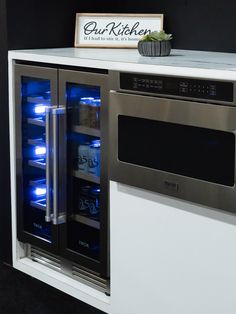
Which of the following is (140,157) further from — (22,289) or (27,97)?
(22,289)

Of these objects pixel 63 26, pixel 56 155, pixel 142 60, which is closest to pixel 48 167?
pixel 56 155

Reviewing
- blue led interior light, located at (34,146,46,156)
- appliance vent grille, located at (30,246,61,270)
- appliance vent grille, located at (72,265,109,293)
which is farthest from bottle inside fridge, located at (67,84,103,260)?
blue led interior light, located at (34,146,46,156)

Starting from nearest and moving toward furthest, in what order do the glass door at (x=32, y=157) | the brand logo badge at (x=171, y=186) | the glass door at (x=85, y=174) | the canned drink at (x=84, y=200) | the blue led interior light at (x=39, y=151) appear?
the brand logo badge at (x=171, y=186) → the glass door at (x=85, y=174) → the canned drink at (x=84, y=200) → the glass door at (x=32, y=157) → the blue led interior light at (x=39, y=151)

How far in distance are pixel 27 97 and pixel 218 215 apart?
1.32 meters

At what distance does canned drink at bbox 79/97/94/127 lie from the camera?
3059 mm

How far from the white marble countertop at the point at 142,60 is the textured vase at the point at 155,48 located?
0.04 m

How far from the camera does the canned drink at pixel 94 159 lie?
3.06m

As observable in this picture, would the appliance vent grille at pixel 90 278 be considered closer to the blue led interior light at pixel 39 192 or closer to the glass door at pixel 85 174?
the glass door at pixel 85 174

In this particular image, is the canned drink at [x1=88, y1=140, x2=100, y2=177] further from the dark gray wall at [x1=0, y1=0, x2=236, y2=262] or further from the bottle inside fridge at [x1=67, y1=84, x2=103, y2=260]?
the dark gray wall at [x1=0, y1=0, x2=236, y2=262]

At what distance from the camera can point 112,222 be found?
2.86m

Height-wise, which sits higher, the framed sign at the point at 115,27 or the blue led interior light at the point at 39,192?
the framed sign at the point at 115,27

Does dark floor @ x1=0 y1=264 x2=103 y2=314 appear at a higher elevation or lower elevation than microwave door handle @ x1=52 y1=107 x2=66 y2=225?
lower

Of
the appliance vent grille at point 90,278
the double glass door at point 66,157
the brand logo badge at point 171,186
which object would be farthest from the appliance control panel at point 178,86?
the appliance vent grille at point 90,278

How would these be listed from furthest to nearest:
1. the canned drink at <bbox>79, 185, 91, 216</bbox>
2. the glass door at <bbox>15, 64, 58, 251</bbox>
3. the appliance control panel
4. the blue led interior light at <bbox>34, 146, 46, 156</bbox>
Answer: the blue led interior light at <bbox>34, 146, 46, 156</bbox>, the glass door at <bbox>15, 64, 58, 251</bbox>, the canned drink at <bbox>79, 185, 91, 216</bbox>, the appliance control panel
